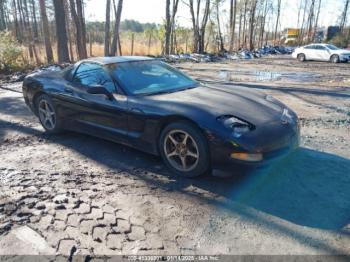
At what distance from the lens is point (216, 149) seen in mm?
3322

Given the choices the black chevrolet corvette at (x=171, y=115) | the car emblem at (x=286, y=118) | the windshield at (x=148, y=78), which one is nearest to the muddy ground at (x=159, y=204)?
the black chevrolet corvette at (x=171, y=115)

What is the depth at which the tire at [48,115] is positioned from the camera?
518cm

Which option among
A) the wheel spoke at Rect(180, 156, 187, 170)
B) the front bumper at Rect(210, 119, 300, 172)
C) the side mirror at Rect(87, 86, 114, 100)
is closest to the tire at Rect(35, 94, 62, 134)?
the side mirror at Rect(87, 86, 114, 100)

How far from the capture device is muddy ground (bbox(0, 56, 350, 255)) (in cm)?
257

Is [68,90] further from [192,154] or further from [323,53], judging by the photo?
[323,53]

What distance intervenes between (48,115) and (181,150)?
2.80 meters

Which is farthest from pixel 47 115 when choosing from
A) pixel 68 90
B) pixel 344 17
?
pixel 344 17

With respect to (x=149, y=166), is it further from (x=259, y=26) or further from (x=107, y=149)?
(x=259, y=26)

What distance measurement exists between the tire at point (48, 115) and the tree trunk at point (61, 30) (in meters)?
10.5

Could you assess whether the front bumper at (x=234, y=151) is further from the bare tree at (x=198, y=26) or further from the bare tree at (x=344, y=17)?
the bare tree at (x=344, y=17)

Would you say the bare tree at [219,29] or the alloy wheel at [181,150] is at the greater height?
the bare tree at [219,29]

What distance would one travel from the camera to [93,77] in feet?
14.9

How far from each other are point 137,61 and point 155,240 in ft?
9.25

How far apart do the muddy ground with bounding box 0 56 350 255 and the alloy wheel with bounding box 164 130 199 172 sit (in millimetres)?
172
